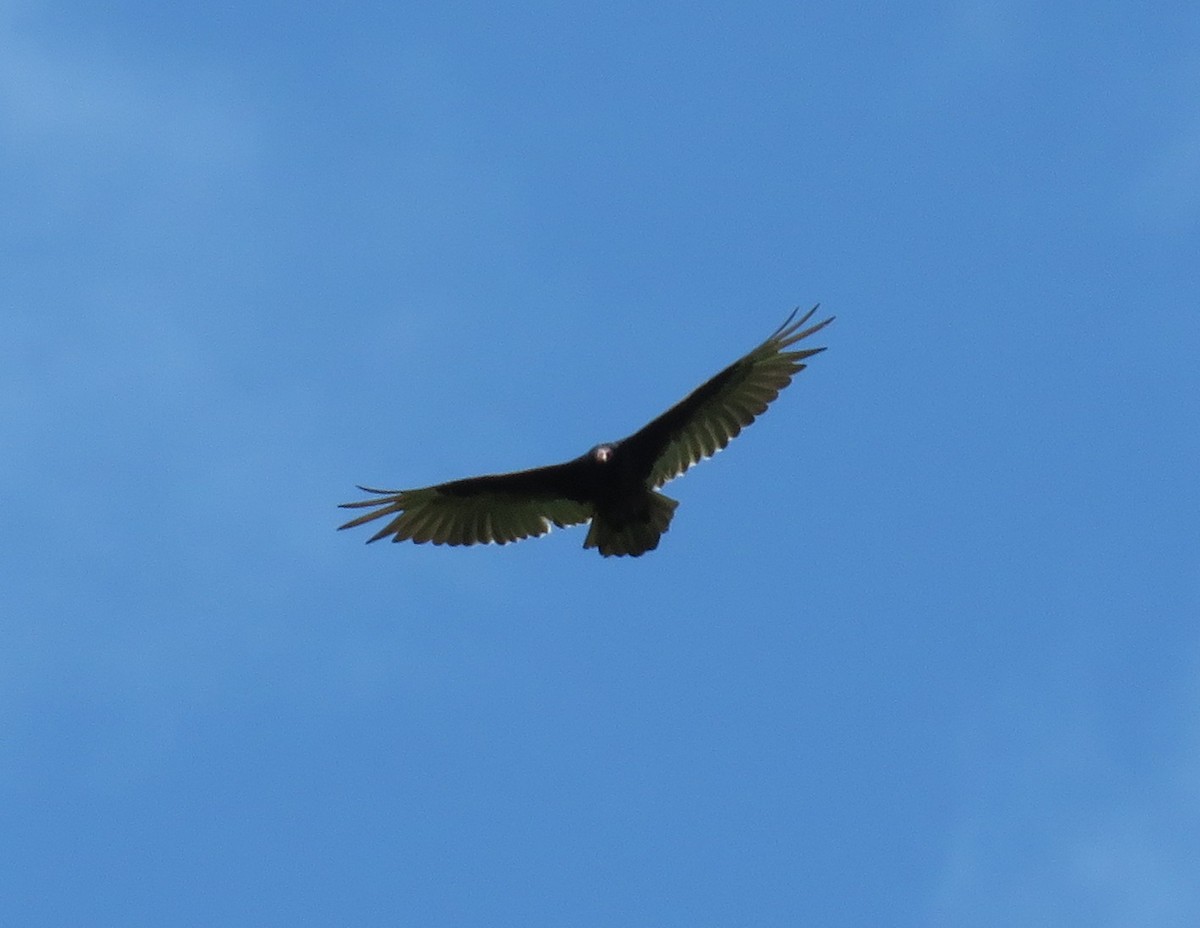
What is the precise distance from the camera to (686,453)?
1742 cm

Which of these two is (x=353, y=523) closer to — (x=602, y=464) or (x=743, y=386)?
(x=602, y=464)

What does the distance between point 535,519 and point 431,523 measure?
1.03 m

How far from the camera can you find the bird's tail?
16.8 m

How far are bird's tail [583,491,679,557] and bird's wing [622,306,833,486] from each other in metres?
0.54

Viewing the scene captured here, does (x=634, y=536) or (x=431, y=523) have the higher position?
(x=431, y=523)

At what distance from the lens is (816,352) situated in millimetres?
17625

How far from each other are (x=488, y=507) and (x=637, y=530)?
1.63 m

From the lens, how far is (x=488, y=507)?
57.6 feet

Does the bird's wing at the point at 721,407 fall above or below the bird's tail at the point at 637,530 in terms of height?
above

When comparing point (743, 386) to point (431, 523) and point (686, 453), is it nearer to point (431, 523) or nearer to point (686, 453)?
point (686, 453)

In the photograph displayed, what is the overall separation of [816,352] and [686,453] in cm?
165

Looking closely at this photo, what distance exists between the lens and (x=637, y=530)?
1686 cm

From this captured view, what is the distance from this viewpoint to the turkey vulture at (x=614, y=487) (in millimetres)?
16891

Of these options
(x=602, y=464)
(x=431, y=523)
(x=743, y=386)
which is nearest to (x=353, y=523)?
(x=431, y=523)
